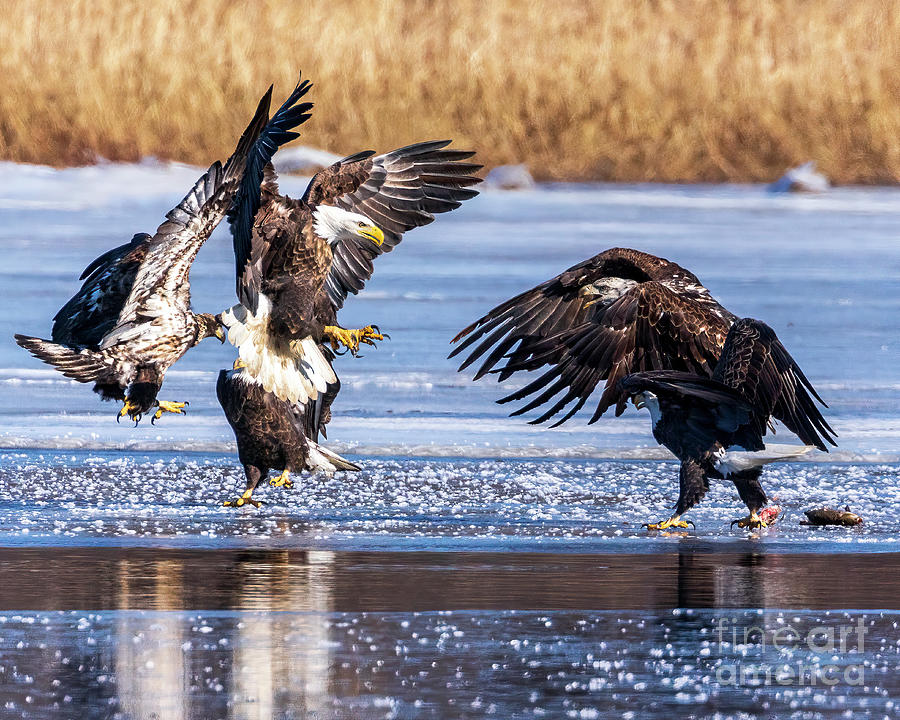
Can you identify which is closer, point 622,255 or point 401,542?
point 401,542

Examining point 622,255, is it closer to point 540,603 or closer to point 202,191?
point 202,191

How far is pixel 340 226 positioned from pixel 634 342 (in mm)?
2027

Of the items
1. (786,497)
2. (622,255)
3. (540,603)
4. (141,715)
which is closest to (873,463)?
(786,497)

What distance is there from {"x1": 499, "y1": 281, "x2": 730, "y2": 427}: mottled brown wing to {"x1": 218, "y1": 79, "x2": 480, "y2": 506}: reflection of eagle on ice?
122 cm

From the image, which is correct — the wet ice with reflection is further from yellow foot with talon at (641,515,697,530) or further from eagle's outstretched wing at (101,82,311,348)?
eagle's outstretched wing at (101,82,311,348)

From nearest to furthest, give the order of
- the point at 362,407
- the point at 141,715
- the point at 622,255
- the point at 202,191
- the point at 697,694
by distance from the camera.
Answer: the point at 141,715
the point at 697,694
the point at 202,191
the point at 622,255
the point at 362,407

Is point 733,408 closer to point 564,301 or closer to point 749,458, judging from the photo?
point 749,458

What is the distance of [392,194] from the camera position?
12055 mm

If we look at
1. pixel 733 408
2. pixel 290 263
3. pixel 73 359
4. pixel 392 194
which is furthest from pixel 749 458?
pixel 73 359

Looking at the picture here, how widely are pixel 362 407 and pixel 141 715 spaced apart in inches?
456

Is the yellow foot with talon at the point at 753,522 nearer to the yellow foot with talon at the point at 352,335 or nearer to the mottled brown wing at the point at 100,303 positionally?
the yellow foot with talon at the point at 352,335

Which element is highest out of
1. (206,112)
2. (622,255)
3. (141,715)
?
(206,112)

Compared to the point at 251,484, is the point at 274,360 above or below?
above

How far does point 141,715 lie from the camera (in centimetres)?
510
